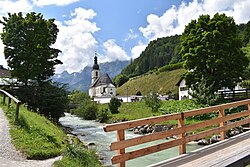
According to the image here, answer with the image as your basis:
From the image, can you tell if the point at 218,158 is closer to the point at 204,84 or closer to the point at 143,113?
the point at 204,84

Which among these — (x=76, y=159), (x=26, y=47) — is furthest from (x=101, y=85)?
(x=76, y=159)

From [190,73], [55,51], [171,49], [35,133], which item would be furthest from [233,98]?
[171,49]

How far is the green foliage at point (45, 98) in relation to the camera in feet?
80.1

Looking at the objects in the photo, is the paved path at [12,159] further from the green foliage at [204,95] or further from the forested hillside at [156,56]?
the forested hillside at [156,56]

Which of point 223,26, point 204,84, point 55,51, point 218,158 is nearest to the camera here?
point 218,158

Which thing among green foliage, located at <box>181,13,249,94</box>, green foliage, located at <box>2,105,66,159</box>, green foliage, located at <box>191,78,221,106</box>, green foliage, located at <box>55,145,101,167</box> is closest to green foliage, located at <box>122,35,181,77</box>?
green foliage, located at <box>181,13,249,94</box>

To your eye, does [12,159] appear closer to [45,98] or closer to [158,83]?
[45,98]

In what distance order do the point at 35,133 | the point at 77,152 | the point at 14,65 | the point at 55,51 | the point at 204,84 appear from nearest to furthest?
the point at 77,152 < the point at 35,133 < the point at 14,65 < the point at 55,51 < the point at 204,84

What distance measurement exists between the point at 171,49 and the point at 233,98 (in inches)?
5376

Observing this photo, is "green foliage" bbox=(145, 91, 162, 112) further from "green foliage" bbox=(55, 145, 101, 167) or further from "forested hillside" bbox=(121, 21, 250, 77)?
"forested hillside" bbox=(121, 21, 250, 77)

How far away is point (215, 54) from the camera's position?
30203 mm

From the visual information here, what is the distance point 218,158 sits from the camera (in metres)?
5.94

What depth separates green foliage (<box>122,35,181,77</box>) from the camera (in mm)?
156625

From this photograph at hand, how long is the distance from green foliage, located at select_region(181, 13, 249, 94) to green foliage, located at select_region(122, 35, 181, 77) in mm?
111223
